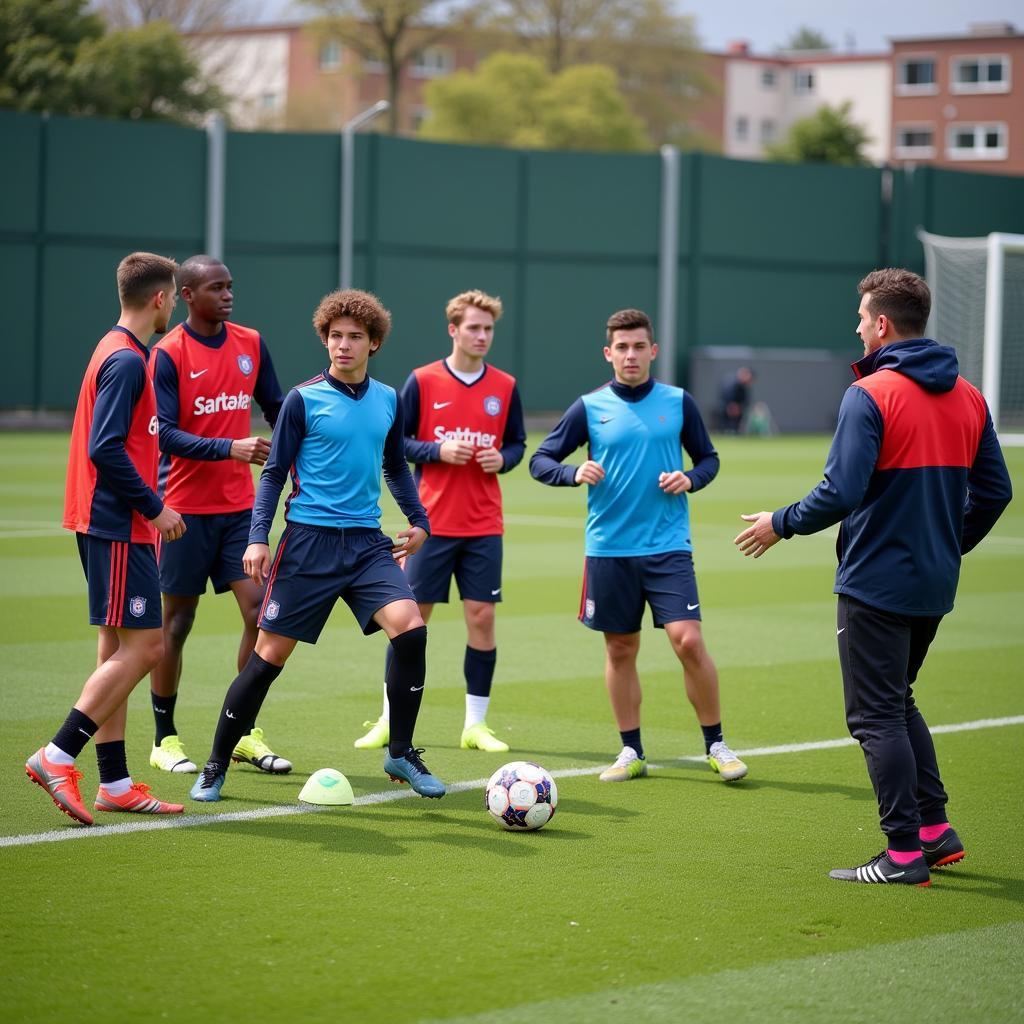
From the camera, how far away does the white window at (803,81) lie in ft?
365

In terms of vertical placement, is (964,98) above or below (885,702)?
above

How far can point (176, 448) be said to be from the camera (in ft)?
24.9

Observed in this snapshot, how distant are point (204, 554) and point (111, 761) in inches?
52.9

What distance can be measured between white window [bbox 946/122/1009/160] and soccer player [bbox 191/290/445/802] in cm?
9194

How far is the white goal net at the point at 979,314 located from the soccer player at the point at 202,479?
24722mm

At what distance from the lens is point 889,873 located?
19.6ft

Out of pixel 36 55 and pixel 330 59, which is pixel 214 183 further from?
pixel 330 59

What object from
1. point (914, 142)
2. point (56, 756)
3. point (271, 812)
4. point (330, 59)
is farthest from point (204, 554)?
point (330, 59)

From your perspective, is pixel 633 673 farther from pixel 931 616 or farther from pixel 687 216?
pixel 687 216

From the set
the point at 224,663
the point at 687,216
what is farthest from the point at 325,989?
the point at 687,216

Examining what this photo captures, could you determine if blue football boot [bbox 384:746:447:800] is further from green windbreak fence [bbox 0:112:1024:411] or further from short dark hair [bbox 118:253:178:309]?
green windbreak fence [bbox 0:112:1024:411]

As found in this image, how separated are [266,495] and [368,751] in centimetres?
178

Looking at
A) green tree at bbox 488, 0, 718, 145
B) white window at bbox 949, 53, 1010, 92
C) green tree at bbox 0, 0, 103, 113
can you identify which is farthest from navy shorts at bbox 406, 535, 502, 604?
white window at bbox 949, 53, 1010, 92

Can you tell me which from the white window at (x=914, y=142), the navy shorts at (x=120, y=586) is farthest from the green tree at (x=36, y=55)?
the white window at (x=914, y=142)
